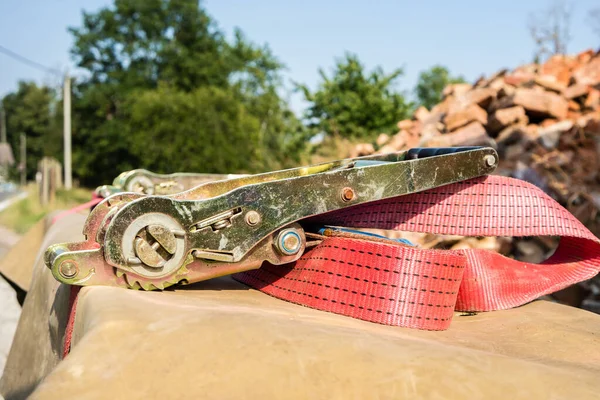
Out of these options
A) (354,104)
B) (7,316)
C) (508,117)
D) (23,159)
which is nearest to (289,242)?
(7,316)

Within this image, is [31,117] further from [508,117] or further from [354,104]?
[508,117]

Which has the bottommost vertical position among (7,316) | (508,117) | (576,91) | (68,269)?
(7,316)

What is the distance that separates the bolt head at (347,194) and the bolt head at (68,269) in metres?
0.66

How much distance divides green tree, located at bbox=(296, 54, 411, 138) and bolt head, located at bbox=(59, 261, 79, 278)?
723 inches

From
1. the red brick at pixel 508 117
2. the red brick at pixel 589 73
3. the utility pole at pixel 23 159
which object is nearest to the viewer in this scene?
the red brick at pixel 508 117

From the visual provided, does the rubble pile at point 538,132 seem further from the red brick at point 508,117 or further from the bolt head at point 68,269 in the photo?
the bolt head at point 68,269

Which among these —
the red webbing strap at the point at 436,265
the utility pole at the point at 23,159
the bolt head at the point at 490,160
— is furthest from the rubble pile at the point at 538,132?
the utility pole at the point at 23,159

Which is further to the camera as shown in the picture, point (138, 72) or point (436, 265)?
point (138, 72)

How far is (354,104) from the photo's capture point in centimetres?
2033

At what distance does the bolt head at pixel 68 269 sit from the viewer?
1.50m

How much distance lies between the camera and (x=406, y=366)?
1125mm

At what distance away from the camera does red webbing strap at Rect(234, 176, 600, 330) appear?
1.61m

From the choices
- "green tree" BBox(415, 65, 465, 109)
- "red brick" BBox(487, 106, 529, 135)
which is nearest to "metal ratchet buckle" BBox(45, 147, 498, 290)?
"red brick" BBox(487, 106, 529, 135)

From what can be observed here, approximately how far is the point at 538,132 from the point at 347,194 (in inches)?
224
